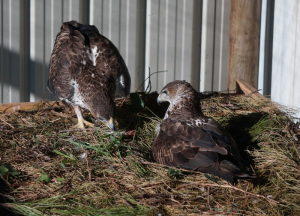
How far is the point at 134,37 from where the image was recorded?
20.7 ft

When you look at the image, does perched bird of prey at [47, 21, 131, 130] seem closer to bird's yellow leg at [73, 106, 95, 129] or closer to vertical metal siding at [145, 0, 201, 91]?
bird's yellow leg at [73, 106, 95, 129]

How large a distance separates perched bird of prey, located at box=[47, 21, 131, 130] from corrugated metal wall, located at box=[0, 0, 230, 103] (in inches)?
41.7

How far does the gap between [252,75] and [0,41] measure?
3825mm

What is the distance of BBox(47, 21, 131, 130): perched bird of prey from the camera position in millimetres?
4164

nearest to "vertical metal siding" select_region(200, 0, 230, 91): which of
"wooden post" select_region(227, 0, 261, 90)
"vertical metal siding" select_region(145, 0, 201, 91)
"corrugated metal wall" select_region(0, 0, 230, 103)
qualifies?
"corrugated metal wall" select_region(0, 0, 230, 103)

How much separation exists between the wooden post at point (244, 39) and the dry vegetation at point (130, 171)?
4.45 feet

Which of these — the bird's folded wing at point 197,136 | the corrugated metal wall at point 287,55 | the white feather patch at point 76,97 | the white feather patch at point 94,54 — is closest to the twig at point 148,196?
the bird's folded wing at point 197,136

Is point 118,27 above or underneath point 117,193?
above

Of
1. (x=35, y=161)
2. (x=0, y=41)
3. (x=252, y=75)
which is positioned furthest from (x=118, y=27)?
(x=35, y=161)

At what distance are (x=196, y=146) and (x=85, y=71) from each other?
1.68 metres

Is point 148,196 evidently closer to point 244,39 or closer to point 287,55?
point 287,55

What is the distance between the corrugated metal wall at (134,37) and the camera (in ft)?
18.9

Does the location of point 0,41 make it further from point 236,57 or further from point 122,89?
point 236,57

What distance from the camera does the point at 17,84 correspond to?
19.1 feet
